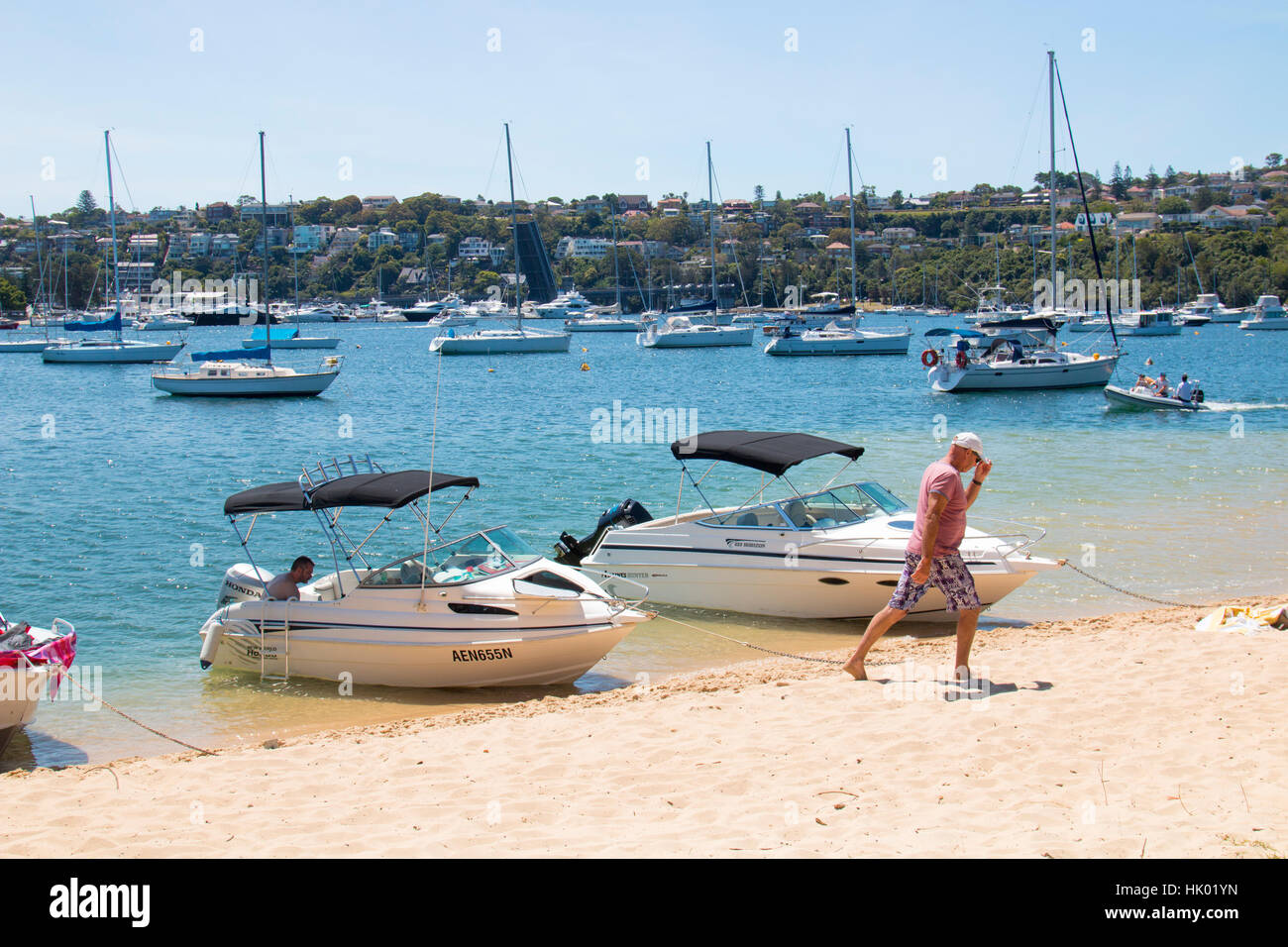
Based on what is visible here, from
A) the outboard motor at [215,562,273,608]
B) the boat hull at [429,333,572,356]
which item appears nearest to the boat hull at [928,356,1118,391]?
the outboard motor at [215,562,273,608]

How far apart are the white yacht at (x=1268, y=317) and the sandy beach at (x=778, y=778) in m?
116

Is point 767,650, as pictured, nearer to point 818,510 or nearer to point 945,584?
point 818,510

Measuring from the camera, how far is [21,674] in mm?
9484

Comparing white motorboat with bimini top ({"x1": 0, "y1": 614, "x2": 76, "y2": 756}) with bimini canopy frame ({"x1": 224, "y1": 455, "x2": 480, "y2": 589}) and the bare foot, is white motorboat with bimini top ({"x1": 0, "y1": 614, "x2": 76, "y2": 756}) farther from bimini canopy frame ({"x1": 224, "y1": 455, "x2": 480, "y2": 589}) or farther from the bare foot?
the bare foot

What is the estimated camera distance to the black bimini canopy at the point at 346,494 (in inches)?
449

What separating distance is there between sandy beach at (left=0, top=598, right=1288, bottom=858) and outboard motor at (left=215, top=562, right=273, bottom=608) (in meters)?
2.90

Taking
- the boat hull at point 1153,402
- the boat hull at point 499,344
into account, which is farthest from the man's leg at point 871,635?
the boat hull at point 499,344

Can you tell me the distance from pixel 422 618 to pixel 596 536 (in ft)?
16.1

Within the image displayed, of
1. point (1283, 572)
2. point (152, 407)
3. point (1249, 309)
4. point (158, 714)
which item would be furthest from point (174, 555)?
point (1249, 309)

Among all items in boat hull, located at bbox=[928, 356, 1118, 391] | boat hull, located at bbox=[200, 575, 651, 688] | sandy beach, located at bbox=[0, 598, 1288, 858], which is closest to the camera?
sandy beach, located at bbox=[0, 598, 1288, 858]

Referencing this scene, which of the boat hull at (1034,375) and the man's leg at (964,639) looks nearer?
the man's leg at (964,639)

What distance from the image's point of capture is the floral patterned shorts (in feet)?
29.5

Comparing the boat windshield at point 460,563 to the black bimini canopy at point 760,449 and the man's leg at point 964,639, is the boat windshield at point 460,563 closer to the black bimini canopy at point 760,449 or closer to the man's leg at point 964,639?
the black bimini canopy at point 760,449
